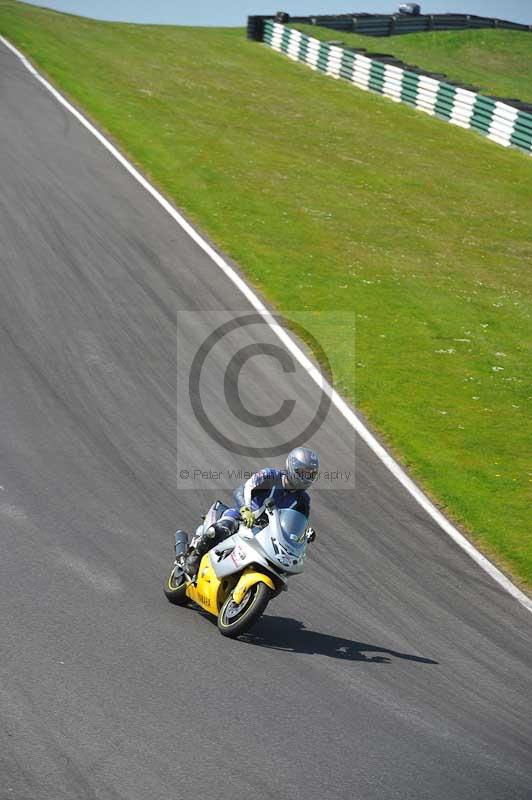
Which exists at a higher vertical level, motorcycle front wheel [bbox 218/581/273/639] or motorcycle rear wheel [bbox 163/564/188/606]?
motorcycle front wheel [bbox 218/581/273/639]

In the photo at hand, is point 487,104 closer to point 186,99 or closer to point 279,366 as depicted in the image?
point 186,99

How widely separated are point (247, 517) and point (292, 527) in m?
0.48

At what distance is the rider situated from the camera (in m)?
9.72

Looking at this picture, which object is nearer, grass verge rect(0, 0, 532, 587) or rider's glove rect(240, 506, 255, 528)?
rider's glove rect(240, 506, 255, 528)

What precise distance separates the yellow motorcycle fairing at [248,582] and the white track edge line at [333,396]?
14.4ft

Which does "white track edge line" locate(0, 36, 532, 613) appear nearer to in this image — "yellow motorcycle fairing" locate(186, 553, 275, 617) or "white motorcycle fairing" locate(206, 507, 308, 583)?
"white motorcycle fairing" locate(206, 507, 308, 583)

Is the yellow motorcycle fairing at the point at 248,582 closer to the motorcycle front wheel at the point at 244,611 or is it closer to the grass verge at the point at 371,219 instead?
the motorcycle front wheel at the point at 244,611

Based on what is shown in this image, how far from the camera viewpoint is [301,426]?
54.1 feet

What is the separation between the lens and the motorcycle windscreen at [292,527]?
972 cm

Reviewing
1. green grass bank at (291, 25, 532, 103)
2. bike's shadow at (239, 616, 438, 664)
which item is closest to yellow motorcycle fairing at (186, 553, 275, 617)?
bike's shadow at (239, 616, 438, 664)

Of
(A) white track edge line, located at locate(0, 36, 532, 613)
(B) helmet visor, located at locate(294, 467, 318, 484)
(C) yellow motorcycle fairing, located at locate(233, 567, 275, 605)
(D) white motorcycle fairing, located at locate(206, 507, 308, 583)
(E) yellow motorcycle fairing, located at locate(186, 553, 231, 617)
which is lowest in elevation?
(A) white track edge line, located at locate(0, 36, 532, 613)

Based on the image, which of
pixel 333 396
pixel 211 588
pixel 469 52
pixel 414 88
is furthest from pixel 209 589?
pixel 469 52

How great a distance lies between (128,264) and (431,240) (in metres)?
9.88

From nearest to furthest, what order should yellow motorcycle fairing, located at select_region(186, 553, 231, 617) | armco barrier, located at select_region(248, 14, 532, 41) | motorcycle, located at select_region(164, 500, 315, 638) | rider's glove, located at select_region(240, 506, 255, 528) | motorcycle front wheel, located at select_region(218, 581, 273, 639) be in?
1. motorcycle front wheel, located at select_region(218, 581, 273, 639)
2. motorcycle, located at select_region(164, 500, 315, 638)
3. rider's glove, located at select_region(240, 506, 255, 528)
4. yellow motorcycle fairing, located at select_region(186, 553, 231, 617)
5. armco barrier, located at select_region(248, 14, 532, 41)
